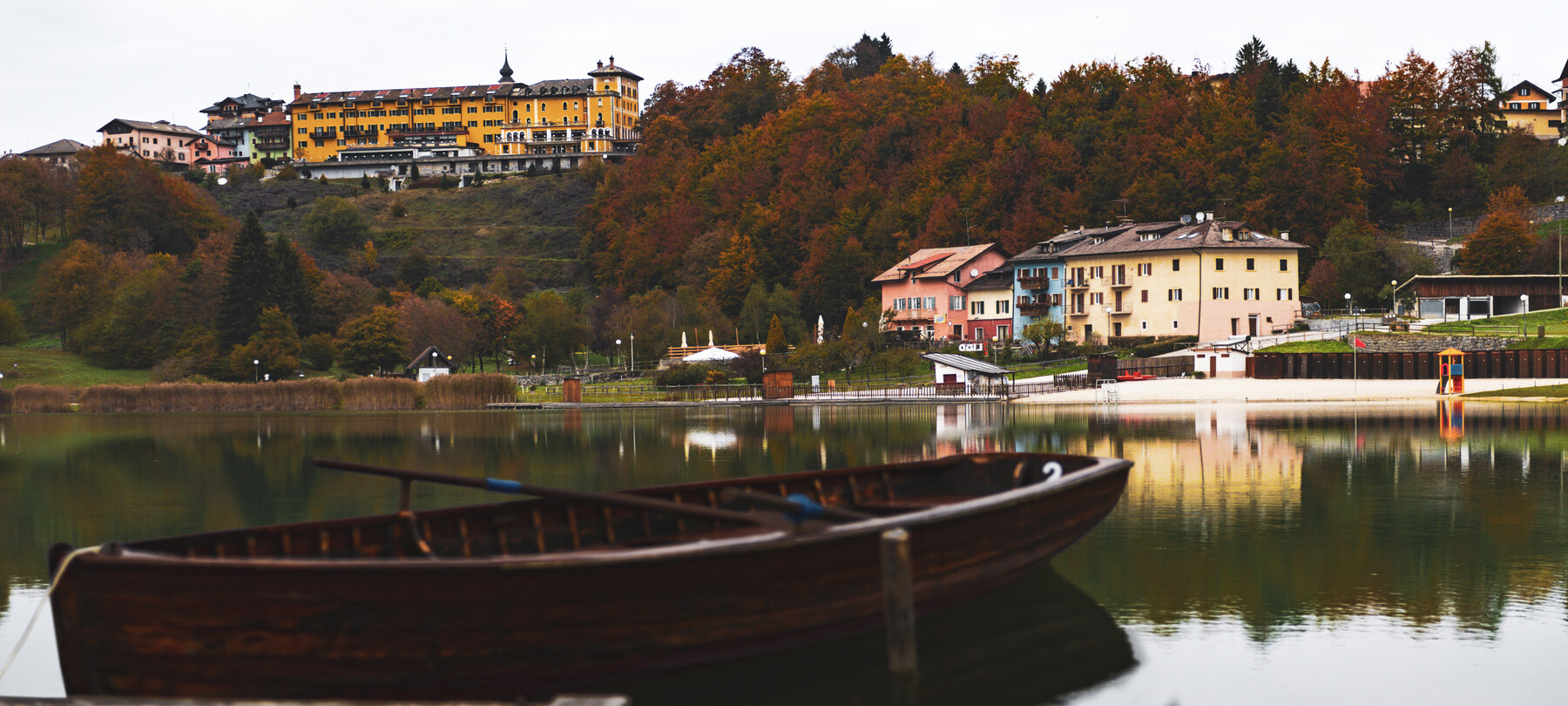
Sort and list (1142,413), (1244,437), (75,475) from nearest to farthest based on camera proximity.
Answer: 1. (75,475)
2. (1244,437)
3. (1142,413)

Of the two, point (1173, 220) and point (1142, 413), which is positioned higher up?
point (1173, 220)

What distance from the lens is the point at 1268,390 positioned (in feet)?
186

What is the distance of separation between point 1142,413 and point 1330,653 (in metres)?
37.9

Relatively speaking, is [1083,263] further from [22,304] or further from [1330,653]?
[22,304]

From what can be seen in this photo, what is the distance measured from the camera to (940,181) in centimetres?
10381

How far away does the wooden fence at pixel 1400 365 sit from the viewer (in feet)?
181

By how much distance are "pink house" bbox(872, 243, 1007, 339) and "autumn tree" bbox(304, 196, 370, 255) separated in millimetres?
76689

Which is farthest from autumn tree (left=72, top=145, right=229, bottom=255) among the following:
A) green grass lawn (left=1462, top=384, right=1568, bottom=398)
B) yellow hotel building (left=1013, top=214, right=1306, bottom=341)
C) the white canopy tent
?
green grass lawn (left=1462, top=384, right=1568, bottom=398)

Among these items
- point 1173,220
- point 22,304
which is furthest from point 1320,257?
point 22,304

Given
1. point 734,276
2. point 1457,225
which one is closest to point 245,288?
point 734,276

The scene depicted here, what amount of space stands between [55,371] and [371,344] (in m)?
25.0

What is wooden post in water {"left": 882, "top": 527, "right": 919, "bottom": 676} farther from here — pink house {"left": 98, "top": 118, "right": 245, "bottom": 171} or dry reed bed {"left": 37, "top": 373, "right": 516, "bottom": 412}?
pink house {"left": 98, "top": 118, "right": 245, "bottom": 171}

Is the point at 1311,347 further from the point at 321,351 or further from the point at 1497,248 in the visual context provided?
the point at 321,351

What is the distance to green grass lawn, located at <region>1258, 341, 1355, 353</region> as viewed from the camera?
63.2 m
